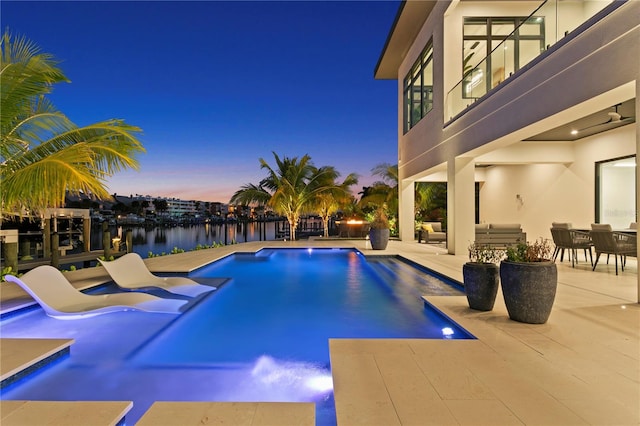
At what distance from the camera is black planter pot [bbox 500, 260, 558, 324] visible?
12.3ft

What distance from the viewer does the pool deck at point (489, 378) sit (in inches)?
85.4

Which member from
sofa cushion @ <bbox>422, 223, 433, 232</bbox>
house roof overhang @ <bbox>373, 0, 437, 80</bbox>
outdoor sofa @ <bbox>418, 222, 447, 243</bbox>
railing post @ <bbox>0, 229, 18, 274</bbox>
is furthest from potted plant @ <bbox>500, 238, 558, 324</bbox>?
sofa cushion @ <bbox>422, 223, 433, 232</bbox>

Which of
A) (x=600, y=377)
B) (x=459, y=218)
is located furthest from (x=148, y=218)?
(x=600, y=377)

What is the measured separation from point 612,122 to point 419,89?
253 inches

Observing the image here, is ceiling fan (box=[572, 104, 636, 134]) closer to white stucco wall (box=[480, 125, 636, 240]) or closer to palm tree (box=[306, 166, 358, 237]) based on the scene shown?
white stucco wall (box=[480, 125, 636, 240])

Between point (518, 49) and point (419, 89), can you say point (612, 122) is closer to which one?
point (518, 49)

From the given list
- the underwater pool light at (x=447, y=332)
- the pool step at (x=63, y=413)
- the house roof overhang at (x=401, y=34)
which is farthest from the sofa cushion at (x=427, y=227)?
the pool step at (x=63, y=413)

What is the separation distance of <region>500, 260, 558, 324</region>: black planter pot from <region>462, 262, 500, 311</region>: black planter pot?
0.36m

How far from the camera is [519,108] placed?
7.13m

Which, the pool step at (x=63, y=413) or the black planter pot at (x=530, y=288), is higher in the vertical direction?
the black planter pot at (x=530, y=288)

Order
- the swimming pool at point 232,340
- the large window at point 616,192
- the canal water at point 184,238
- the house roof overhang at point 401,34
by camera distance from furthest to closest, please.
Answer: the canal water at point 184,238
the house roof overhang at point 401,34
the large window at point 616,192
the swimming pool at point 232,340

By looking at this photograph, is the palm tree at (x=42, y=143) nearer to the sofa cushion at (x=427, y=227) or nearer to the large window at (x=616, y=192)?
the sofa cushion at (x=427, y=227)

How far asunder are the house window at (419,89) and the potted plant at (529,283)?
31.4ft

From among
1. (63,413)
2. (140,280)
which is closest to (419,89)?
(140,280)
